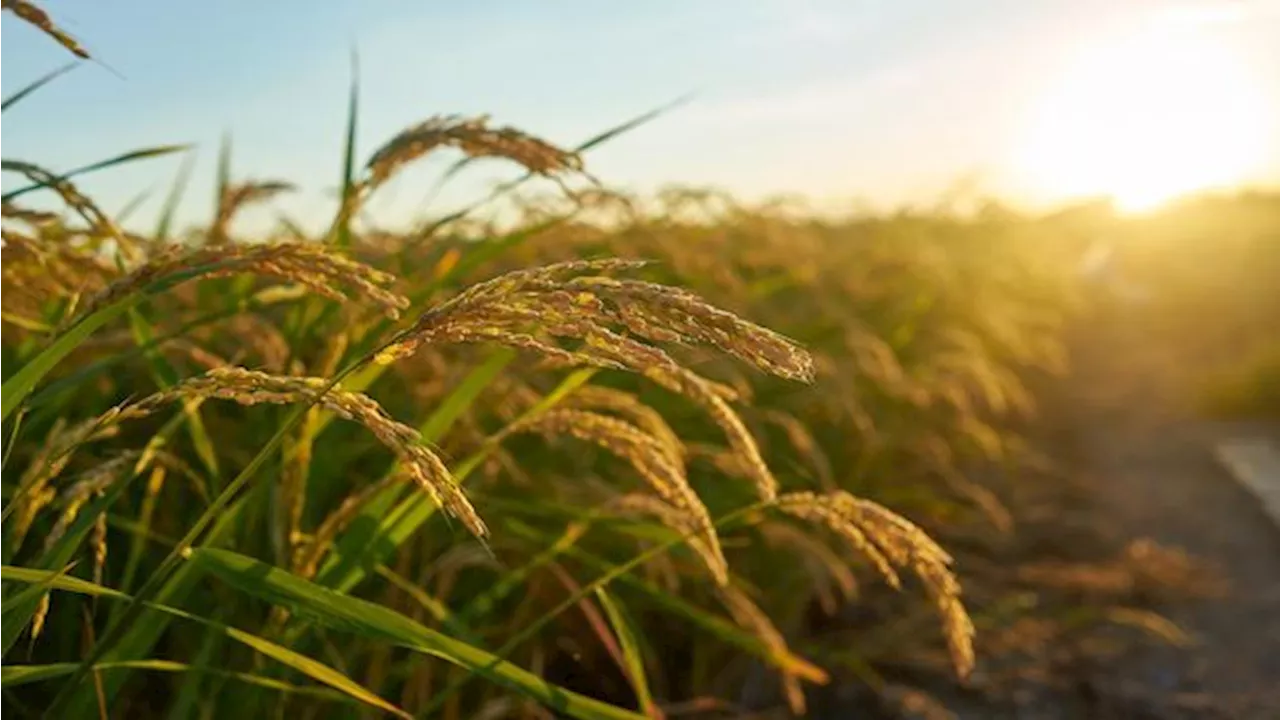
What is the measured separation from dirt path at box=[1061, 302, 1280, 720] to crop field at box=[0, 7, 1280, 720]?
5.2 inches

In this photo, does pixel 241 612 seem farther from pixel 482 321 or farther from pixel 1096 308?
pixel 1096 308

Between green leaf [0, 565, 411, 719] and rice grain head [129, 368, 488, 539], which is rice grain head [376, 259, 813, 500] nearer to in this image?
rice grain head [129, 368, 488, 539]

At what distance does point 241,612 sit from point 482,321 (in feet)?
3.93

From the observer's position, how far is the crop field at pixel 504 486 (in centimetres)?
147

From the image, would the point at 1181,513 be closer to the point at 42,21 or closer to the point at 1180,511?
the point at 1180,511

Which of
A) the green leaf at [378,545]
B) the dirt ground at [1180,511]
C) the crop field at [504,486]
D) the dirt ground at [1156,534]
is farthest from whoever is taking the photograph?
the dirt ground at [1180,511]

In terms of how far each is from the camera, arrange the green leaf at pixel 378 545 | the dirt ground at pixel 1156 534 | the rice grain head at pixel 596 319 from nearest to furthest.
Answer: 1. the rice grain head at pixel 596 319
2. the green leaf at pixel 378 545
3. the dirt ground at pixel 1156 534

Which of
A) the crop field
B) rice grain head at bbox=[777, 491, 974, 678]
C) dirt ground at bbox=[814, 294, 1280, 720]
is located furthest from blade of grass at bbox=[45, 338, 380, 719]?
dirt ground at bbox=[814, 294, 1280, 720]

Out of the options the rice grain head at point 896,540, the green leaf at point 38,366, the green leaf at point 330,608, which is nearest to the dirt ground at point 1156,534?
the rice grain head at point 896,540

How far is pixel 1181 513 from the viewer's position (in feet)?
18.6

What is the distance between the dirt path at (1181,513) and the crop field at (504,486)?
0.13 m

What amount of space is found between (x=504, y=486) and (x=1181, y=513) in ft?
11.1

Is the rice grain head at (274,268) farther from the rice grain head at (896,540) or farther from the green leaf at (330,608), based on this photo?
the rice grain head at (896,540)

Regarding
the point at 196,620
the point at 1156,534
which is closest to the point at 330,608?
the point at 196,620
